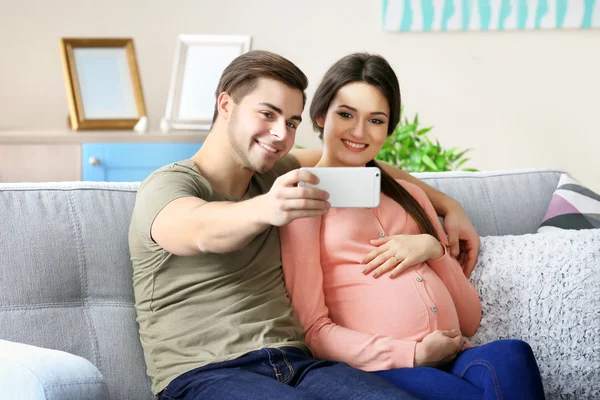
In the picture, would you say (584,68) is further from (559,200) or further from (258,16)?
(559,200)

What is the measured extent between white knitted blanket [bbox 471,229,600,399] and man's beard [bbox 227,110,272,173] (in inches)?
24.1

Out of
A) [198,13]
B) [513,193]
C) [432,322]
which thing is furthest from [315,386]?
[198,13]

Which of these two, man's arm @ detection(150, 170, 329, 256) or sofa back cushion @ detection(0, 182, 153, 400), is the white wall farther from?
man's arm @ detection(150, 170, 329, 256)

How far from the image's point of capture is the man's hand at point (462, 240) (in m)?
1.87

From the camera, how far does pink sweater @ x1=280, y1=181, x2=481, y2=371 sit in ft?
5.20

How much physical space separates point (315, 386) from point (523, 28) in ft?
9.55

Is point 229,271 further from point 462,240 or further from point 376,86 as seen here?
point 462,240

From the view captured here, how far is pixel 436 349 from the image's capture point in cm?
157

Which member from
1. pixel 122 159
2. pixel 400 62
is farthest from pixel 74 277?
pixel 400 62

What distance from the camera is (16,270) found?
5.19ft

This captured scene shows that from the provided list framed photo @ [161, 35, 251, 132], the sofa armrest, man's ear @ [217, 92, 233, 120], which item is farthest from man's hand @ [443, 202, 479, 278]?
framed photo @ [161, 35, 251, 132]

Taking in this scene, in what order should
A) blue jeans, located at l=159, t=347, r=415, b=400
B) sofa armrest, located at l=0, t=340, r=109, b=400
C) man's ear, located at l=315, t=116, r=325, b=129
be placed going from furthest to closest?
man's ear, located at l=315, t=116, r=325, b=129 → blue jeans, located at l=159, t=347, r=415, b=400 → sofa armrest, located at l=0, t=340, r=109, b=400

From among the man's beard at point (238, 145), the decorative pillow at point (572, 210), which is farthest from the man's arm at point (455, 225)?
the man's beard at point (238, 145)

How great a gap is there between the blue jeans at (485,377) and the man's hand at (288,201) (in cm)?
43
